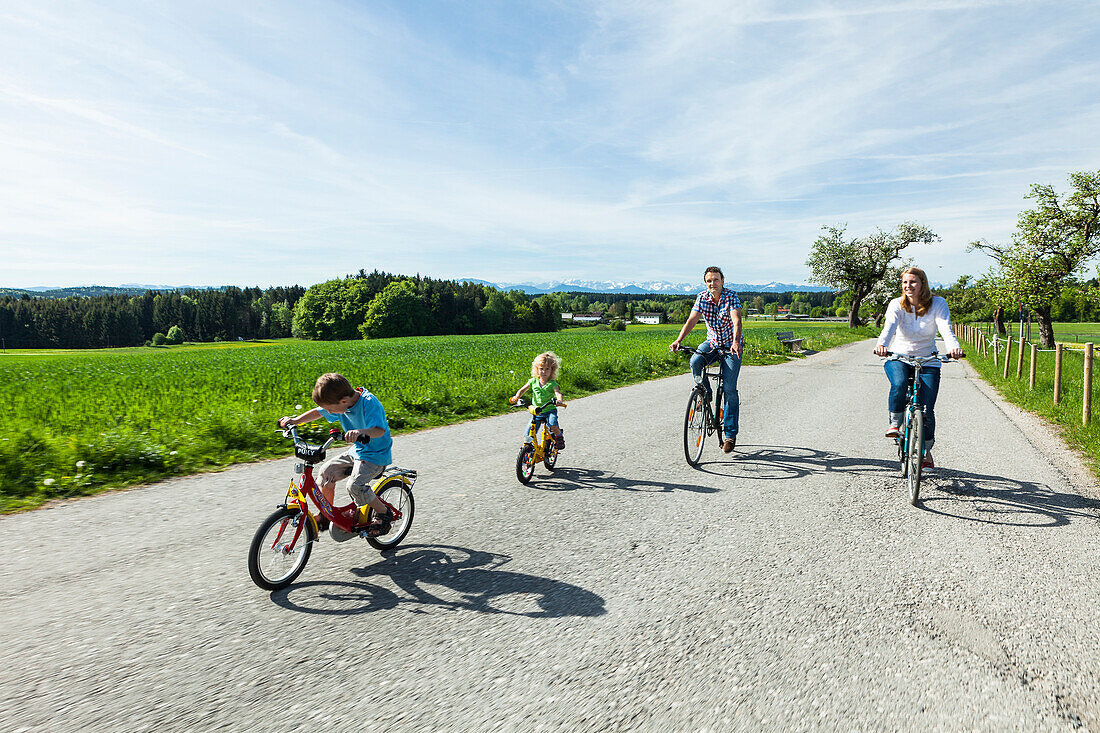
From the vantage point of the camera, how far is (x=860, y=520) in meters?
4.61

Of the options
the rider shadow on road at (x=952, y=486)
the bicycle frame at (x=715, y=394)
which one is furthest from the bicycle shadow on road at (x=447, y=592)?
the bicycle frame at (x=715, y=394)

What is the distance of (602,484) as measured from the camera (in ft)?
18.7

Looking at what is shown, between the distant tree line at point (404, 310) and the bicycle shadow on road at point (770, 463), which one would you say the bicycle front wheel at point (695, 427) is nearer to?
the bicycle shadow on road at point (770, 463)

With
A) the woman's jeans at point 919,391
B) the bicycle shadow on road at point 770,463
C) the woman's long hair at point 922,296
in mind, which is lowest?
the bicycle shadow on road at point 770,463

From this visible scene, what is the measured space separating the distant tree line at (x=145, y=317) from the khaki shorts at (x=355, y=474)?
104690 mm

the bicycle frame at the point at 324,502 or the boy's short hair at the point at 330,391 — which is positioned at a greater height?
the boy's short hair at the point at 330,391

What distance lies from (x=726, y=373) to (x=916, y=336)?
2.02 m

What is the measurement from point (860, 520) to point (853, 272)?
206 feet

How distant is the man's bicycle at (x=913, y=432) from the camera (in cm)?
500

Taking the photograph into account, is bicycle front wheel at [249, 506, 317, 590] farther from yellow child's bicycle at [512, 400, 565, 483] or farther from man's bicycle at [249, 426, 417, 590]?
yellow child's bicycle at [512, 400, 565, 483]

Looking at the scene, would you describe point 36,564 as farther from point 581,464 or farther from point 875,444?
point 875,444

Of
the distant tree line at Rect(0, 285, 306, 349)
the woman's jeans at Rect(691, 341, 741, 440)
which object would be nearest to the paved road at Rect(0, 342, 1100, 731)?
the woman's jeans at Rect(691, 341, 741, 440)

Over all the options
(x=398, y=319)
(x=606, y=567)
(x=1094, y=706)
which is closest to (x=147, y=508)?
(x=606, y=567)

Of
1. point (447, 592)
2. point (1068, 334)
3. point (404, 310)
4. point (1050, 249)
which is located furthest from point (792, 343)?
point (404, 310)
